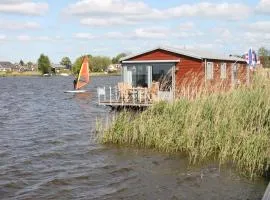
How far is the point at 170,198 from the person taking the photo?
9.48 metres

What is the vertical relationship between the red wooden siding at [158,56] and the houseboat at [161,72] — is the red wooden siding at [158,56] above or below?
above

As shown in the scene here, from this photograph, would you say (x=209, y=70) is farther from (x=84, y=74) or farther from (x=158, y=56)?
(x=84, y=74)

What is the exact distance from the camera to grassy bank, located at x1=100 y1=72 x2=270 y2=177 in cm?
1084

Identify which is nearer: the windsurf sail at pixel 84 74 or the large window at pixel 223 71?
the large window at pixel 223 71

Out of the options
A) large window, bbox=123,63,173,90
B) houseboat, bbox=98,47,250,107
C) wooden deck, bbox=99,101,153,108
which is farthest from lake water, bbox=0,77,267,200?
large window, bbox=123,63,173,90

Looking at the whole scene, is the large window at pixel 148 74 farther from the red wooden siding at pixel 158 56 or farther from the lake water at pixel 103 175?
the lake water at pixel 103 175

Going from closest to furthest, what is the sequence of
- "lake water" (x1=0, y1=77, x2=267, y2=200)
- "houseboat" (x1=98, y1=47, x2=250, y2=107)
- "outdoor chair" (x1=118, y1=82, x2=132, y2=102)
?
1. "lake water" (x1=0, y1=77, x2=267, y2=200)
2. "outdoor chair" (x1=118, y1=82, x2=132, y2=102)
3. "houseboat" (x1=98, y1=47, x2=250, y2=107)

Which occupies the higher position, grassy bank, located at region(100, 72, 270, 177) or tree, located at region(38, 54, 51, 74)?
tree, located at region(38, 54, 51, 74)

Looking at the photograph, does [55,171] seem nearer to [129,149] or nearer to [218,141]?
[129,149]

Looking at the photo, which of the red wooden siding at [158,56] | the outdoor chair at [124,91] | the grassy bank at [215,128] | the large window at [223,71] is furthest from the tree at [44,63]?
the grassy bank at [215,128]

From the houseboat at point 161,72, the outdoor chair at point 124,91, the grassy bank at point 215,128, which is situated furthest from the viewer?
the houseboat at point 161,72

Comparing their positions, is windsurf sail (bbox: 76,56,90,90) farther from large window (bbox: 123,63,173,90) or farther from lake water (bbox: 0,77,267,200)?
lake water (bbox: 0,77,267,200)

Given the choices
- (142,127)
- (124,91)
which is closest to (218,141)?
(142,127)

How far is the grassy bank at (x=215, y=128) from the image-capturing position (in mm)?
10836
